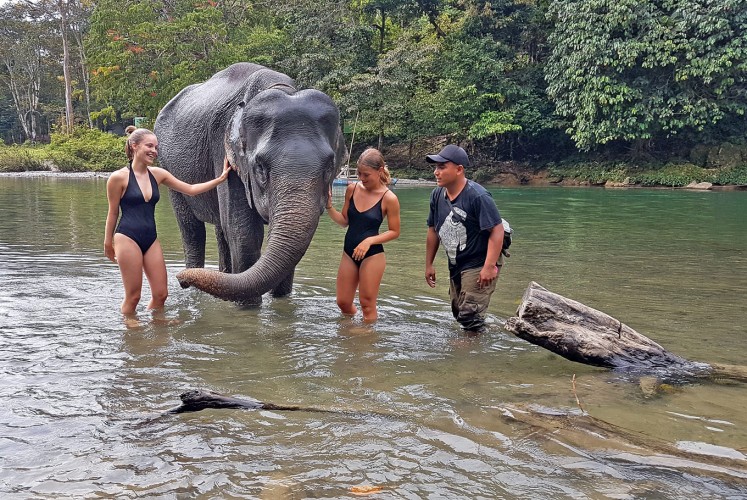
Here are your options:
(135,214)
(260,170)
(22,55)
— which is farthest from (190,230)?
(22,55)

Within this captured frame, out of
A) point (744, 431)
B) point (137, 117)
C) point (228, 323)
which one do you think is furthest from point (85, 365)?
point (137, 117)

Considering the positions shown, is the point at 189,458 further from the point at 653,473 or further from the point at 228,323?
the point at 228,323

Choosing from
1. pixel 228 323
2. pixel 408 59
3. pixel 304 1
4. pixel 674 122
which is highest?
pixel 304 1

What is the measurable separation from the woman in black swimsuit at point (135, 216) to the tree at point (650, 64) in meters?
28.0

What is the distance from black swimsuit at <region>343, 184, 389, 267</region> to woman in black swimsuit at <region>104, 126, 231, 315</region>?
164 cm

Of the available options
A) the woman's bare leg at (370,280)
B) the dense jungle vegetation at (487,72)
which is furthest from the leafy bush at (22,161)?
the woman's bare leg at (370,280)

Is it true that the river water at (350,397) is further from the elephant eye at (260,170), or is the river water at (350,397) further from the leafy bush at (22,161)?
the leafy bush at (22,161)

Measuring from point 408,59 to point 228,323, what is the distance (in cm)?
3055

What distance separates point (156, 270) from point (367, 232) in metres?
1.83

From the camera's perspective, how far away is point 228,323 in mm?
6066

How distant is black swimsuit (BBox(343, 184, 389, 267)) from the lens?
597 cm

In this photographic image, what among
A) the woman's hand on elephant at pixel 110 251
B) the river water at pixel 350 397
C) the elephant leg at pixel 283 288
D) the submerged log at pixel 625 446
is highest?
the woman's hand on elephant at pixel 110 251

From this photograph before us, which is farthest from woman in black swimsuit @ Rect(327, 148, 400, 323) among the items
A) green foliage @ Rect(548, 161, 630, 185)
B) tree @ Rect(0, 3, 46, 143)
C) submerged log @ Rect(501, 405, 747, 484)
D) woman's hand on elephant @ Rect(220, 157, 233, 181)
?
tree @ Rect(0, 3, 46, 143)

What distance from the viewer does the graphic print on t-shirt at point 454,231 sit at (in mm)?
5590
